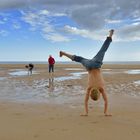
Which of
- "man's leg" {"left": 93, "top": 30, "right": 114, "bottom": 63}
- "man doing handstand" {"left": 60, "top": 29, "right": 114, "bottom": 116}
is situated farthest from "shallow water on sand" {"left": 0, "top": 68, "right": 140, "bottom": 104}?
"man's leg" {"left": 93, "top": 30, "right": 114, "bottom": 63}

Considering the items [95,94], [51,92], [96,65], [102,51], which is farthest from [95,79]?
[51,92]

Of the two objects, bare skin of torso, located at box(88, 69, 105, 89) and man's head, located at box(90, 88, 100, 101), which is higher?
bare skin of torso, located at box(88, 69, 105, 89)

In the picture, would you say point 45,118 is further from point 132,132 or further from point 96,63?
point 132,132

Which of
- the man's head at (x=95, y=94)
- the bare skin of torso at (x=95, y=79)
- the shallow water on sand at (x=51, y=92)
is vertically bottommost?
the shallow water on sand at (x=51, y=92)

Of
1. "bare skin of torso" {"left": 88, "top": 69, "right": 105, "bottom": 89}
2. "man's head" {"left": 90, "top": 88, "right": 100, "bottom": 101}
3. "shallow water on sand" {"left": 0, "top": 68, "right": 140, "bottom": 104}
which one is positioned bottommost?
"shallow water on sand" {"left": 0, "top": 68, "right": 140, "bottom": 104}

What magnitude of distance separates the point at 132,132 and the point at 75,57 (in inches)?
106

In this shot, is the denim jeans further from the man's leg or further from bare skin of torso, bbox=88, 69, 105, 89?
bare skin of torso, bbox=88, 69, 105, 89

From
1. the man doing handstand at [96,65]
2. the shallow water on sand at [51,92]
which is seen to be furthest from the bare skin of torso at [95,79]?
the shallow water on sand at [51,92]

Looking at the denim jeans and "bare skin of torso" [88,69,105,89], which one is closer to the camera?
the denim jeans

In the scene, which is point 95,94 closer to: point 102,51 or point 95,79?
point 95,79

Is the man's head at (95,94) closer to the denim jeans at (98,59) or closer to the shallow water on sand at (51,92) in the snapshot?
the denim jeans at (98,59)

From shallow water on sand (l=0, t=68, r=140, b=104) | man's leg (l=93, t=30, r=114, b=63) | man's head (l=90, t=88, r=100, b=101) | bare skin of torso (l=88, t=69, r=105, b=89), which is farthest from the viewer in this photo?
shallow water on sand (l=0, t=68, r=140, b=104)

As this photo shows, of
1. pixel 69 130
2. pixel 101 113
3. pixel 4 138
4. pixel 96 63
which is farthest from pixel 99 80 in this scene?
pixel 4 138

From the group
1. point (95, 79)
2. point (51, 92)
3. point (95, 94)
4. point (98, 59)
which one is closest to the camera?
point (95, 94)
